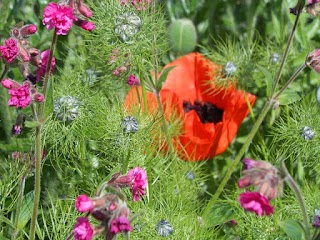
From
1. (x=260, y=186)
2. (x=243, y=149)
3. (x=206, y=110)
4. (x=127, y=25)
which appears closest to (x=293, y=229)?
(x=260, y=186)

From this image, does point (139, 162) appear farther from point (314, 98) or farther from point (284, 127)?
point (314, 98)

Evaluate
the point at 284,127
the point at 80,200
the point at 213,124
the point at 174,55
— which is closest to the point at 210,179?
the point at 213,124

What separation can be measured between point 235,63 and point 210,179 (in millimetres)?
222

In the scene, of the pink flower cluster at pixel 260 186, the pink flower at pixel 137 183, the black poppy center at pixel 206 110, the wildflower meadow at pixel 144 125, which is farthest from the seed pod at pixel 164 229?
the black poppy center at pixel 206 110

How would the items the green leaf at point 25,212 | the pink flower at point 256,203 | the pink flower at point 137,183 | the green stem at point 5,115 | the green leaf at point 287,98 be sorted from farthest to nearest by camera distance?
the green stem at point 5,115 < the green leaf at point 287,98 < the green leaf at point 25,212 < the pink flower at point 137,183 < the pink flower at point 256,203

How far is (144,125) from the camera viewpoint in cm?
112

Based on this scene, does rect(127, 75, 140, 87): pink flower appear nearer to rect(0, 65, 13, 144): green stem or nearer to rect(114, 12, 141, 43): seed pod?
rect(114, 12, 141, 43): seed pod

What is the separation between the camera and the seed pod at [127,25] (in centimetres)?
115

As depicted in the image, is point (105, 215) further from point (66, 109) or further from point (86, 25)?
point (66, 109)

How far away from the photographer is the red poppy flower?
126cm

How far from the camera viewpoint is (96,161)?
3.78 ft

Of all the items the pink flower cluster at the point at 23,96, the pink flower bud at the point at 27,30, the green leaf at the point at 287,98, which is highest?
the pink flower bud at the point at 27,30

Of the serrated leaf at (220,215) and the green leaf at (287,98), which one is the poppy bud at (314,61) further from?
the serrated leaf at (220,215)

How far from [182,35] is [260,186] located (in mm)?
736
